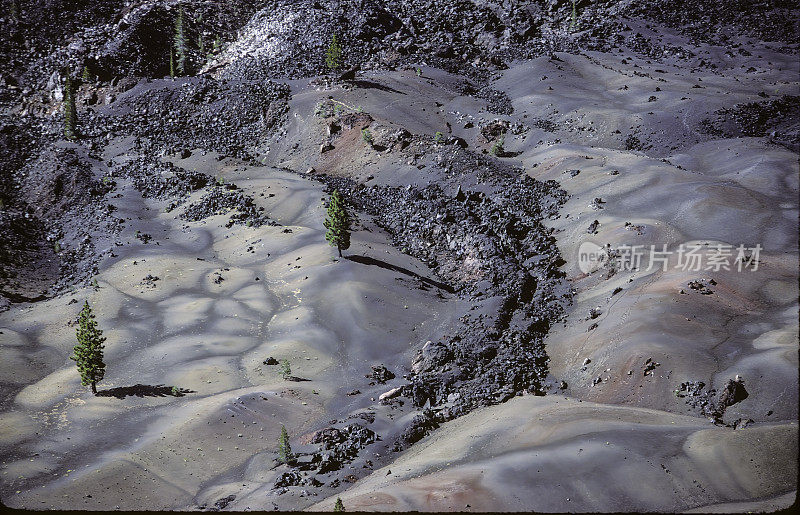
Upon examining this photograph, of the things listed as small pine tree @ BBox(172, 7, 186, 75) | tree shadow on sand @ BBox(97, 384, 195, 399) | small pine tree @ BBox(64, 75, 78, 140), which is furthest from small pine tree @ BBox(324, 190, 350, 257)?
small pine tree @ BBox(172, 7, 186, 75)

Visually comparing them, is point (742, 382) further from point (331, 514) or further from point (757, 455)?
point (331, 514)

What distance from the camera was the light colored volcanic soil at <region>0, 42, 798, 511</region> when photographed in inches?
684

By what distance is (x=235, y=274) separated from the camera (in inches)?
1688

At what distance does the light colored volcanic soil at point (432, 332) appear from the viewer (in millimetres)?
17375

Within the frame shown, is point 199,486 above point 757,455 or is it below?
below

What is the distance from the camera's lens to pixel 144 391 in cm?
3125

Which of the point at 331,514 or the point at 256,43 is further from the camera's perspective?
the point at 256,43

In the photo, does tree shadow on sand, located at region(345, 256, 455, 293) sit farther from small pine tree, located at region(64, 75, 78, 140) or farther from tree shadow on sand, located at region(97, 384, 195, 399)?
small pine tree, located at region(64, 75, 78, 140)

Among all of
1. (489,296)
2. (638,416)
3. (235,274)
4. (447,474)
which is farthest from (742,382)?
(235,274)

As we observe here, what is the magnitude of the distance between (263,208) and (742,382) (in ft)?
126

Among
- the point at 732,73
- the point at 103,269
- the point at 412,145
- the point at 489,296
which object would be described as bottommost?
the point at 103,269

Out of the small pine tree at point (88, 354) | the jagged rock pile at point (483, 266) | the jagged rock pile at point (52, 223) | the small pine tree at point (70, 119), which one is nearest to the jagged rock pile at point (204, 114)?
the small pine tree at point (70, 119)

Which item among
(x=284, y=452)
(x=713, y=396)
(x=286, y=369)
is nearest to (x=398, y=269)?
(x=286, y=369)

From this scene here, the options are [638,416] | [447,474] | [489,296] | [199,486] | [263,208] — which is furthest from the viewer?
[263,208]
